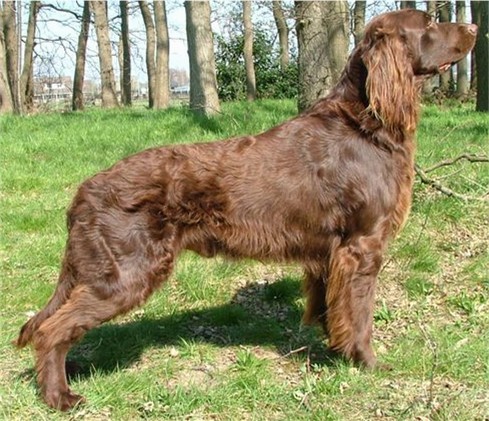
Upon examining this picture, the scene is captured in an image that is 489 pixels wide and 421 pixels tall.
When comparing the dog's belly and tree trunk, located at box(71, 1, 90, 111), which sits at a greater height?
tree trunk, located at box(71, 1, 90, 111)

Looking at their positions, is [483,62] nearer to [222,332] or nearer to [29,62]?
[222,332]

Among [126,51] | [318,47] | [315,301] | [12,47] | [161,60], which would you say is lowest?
[315,301]

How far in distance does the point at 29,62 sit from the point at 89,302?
2192cm

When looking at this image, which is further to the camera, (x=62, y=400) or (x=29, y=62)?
(x=29, y=62)

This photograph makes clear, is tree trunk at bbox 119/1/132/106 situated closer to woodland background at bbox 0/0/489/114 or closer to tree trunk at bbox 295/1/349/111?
woodland background at bbox 0/0/489/114

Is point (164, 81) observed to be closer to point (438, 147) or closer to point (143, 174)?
point (438, 147)

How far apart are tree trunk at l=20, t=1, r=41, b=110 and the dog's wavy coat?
2003 centimetres

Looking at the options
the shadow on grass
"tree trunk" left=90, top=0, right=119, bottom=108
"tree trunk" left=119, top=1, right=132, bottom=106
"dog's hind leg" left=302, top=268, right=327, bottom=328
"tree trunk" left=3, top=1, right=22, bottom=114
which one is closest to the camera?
the shadow on grass

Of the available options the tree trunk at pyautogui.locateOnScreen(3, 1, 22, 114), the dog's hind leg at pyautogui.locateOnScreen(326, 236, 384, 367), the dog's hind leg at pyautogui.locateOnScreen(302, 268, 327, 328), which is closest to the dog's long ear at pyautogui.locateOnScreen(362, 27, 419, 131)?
the dog's hind leg at pyautogui.locateOnScreen(326, 236, 384, 367)

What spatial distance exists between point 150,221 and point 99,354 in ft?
3.83

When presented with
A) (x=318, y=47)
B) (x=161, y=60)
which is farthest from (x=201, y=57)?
(x=161, y=60)

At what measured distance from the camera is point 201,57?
11.6m

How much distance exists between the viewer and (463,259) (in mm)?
5266

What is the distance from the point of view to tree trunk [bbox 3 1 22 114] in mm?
20000
